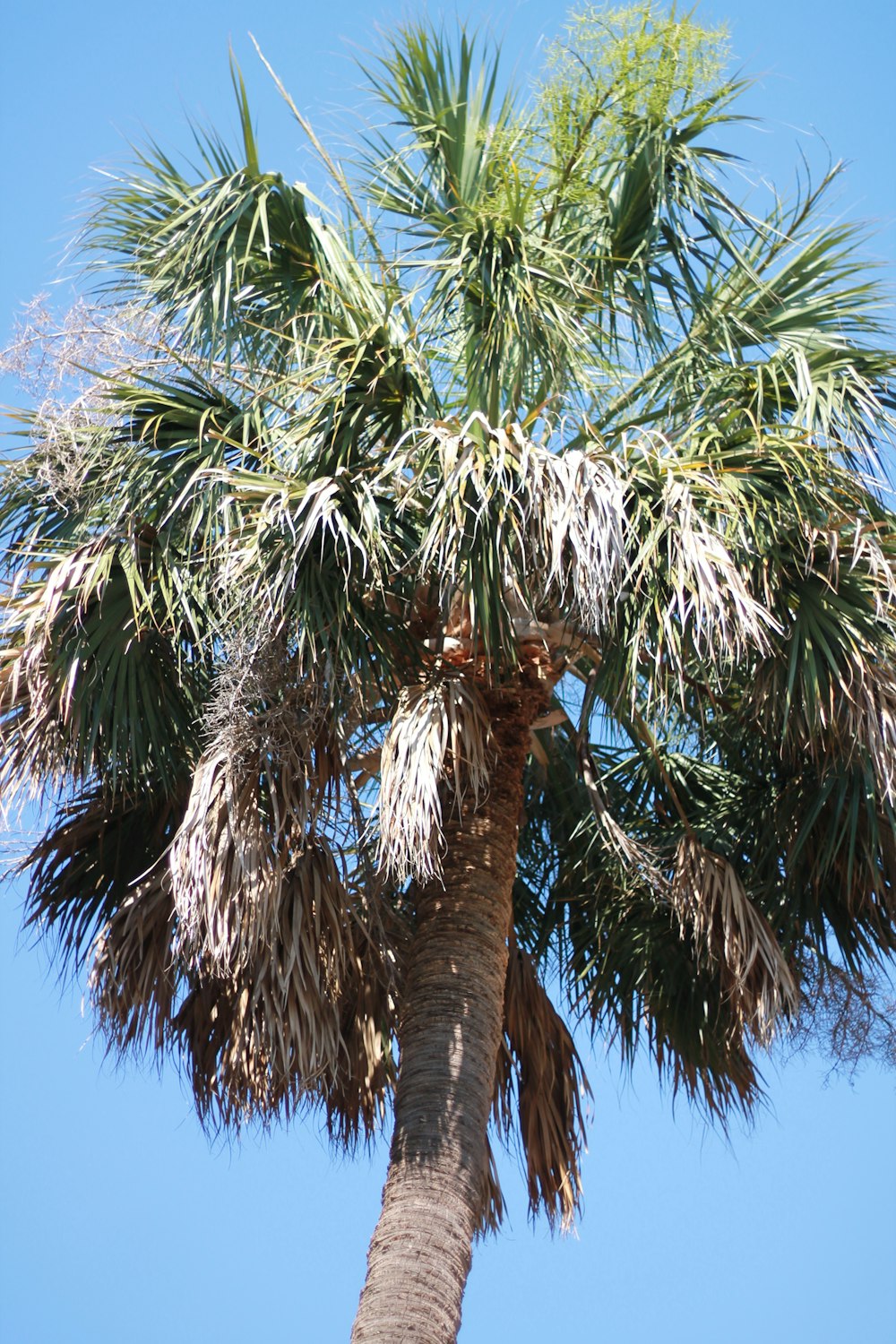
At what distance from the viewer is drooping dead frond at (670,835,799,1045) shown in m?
7.52

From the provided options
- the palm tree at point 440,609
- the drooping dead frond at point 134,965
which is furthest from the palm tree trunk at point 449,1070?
the drooping dead frond at point 134,965

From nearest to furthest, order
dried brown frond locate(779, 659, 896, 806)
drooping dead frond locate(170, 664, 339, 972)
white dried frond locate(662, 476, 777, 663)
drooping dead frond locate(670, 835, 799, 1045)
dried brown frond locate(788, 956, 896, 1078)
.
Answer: white dried frond locate(662, 476, 777, 663)
drooping dead frond locate(170, 664, 339, 972)
dried brown frond locate(779, 659, 896, 806)
drooping dead frond locate(670, 835, 799, 1045)
dried brown frond locate(788, 956, 896, 1078)

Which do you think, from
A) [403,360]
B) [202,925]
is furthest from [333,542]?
[202,925]

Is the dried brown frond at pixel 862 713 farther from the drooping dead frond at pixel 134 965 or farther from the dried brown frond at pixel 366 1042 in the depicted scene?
the drooping dead frond at pixel 134 965

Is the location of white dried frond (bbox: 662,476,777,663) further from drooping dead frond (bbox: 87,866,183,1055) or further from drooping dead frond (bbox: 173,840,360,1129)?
drooping dead frond (bbox: 87,866,183,1055)

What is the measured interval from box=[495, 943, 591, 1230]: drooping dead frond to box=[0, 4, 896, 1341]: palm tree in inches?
0.8

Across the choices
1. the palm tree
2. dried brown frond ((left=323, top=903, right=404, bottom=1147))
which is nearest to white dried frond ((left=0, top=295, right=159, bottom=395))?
the palm tree

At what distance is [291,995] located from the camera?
6.96 metres

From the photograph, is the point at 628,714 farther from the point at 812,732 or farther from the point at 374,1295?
the point at 374,1295

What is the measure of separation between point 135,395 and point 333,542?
1.12m

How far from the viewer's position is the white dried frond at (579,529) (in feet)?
21.1

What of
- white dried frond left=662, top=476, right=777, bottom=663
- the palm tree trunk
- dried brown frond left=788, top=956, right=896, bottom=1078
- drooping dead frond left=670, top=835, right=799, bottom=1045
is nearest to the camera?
the palm tree trunk

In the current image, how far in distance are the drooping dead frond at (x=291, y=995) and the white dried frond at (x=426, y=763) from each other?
312mm

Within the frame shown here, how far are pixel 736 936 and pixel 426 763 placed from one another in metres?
1.83
